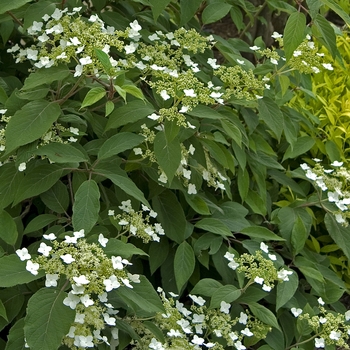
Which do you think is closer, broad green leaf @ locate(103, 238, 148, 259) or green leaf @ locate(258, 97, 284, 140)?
broad green leaf @ locate(103, 238, 148, 259)

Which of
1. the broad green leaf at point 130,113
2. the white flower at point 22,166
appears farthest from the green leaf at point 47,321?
the broad green leaf at point 130,113

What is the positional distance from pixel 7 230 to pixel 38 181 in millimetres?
171

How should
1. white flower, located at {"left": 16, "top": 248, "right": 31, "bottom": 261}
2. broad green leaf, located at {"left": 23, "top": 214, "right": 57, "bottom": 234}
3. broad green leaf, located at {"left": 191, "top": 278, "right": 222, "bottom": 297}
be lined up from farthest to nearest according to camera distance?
1. broad green leaf, located at {"left": 191, "top": 278, "right": 222, "bottom": 297}
2. broad green leaf, located at {"left": 23, "top": 214, "right": 57, "bottom": 234}
3. white flower, located at {"left": 16, "top": 248, "right": 31, "bottom": 261}

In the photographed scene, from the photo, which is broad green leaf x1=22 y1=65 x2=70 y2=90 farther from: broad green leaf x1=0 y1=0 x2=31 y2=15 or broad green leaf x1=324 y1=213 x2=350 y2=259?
broad green leaf x1=324 y1=213 x2=350 y2=259

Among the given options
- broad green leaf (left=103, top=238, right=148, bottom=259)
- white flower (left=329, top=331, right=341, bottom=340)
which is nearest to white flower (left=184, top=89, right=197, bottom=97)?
broad green leaf (left=103, top=238, right=148, bottom=259)

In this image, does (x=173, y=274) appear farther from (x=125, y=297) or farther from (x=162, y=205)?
(x=125, y=297)

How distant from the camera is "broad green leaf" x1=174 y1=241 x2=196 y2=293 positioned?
206 cm

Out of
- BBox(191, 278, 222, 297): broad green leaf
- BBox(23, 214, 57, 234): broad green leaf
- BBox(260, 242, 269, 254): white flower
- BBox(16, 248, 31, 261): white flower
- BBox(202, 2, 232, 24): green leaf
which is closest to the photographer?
BBox(16, 248, 31, 261): white flower

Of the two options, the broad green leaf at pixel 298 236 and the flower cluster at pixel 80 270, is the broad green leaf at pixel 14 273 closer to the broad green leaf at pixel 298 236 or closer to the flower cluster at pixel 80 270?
the flower cluster at pixel 80 270

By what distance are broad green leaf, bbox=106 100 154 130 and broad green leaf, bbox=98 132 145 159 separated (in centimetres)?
4

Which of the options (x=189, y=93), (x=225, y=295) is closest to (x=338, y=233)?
(x=225, y=295)

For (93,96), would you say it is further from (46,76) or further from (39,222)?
(39,222)

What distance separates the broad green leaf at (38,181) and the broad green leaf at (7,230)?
0.06 metres

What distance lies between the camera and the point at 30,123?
5.89ft
